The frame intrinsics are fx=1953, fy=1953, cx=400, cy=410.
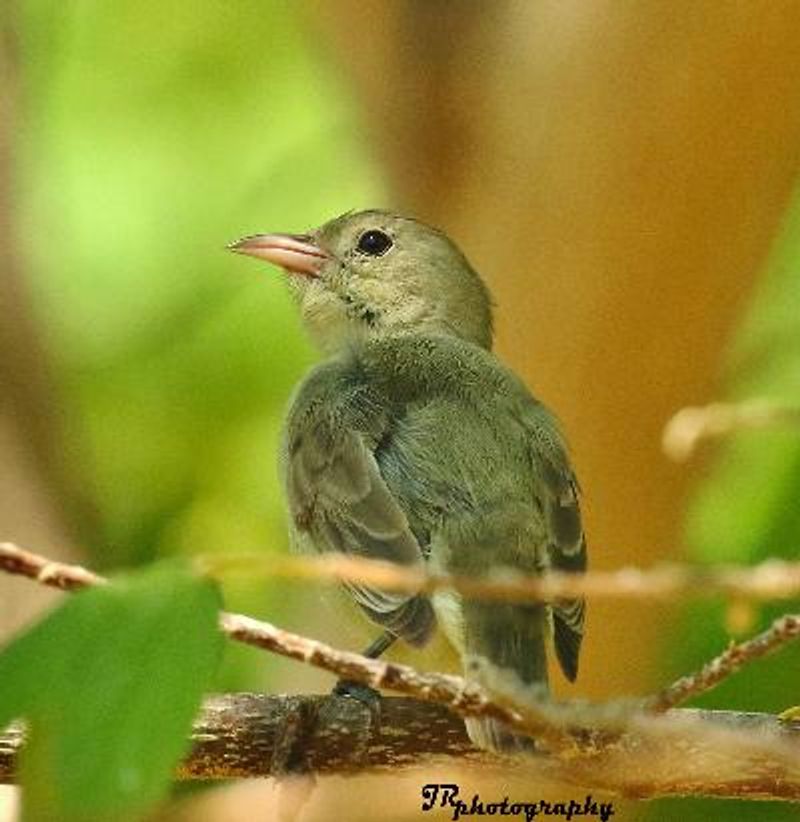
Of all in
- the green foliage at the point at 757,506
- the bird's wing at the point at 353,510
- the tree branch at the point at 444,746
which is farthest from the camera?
the green foliage at the point at 757,506

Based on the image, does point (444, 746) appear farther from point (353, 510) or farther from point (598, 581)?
point (598, 581)

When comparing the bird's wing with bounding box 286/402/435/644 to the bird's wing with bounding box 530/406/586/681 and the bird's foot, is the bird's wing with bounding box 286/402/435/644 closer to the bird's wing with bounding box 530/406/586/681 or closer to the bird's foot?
the bird's foot

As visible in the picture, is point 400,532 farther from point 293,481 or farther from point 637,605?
point 637,605

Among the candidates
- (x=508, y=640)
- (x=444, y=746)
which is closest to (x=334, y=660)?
(x=444, y=746)

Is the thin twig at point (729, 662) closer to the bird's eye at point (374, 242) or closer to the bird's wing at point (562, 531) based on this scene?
the bird's wing at point (562, 531)

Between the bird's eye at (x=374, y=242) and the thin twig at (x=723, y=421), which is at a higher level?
the bird's eye at (x=374, y=242)

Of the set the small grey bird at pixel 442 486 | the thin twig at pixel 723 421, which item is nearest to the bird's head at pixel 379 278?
the small grey bird at pixel 442 486

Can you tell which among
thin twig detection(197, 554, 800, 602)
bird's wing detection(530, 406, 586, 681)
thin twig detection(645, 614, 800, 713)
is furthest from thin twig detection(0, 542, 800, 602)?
bird's wing detection(530, 406, 586, 681)
